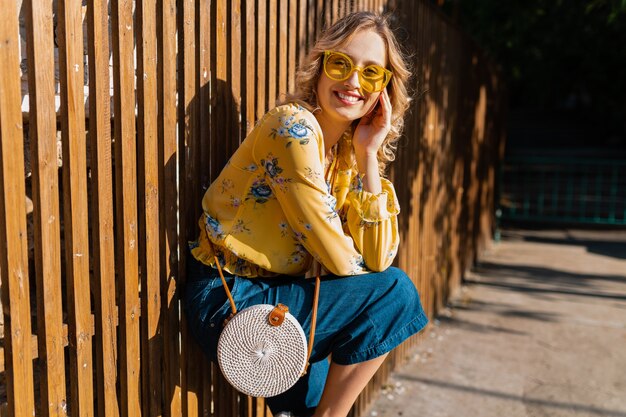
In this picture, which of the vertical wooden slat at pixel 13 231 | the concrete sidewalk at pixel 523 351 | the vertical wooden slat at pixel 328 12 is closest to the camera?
the vertical wooden slat at pixel 13 231

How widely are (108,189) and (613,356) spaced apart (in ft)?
13.7

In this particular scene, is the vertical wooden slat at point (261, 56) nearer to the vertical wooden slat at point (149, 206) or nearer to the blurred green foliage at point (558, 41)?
the vertical wooden slat at point (149, 206)

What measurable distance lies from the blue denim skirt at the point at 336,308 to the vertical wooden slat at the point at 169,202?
8 cm

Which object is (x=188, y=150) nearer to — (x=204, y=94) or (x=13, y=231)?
(x=204, y=94)

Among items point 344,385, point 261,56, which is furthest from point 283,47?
point 344,385

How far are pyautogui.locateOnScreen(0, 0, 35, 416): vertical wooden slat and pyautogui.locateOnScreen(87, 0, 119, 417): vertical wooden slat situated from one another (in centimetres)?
24

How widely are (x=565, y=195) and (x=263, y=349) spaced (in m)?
14.1

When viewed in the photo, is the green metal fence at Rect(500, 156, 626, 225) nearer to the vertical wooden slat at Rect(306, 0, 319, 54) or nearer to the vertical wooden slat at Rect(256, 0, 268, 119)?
the vertical wooden slat at Rect(306, 0, 319, 54)

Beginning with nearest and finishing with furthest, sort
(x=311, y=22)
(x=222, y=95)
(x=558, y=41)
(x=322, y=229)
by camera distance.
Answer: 1. (x=322, y=229)
2. (x=222, y=95)
3. (x=311, y=22)
4. (x=558, y=41)

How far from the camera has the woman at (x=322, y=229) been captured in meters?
2.06

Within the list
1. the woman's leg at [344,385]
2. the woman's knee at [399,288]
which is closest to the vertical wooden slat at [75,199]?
the woman's leg at [344,385]

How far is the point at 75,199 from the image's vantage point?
1778 mm

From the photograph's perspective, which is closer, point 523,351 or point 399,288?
point 399,288

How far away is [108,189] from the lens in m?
1.89
